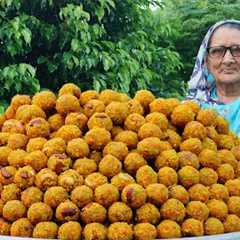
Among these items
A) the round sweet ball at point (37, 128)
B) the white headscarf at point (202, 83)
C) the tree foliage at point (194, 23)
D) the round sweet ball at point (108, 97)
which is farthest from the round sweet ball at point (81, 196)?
the tree foliage at point (194, 23)

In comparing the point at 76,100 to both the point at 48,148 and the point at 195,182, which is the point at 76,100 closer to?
the point at 48,148

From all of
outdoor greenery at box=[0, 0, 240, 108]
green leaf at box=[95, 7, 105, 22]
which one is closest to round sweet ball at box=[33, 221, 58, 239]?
outdoor greenery at box=[0, 0, 240, 108]

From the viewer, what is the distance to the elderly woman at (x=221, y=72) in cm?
293

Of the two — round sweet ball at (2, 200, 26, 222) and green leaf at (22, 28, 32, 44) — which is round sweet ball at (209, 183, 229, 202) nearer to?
round sweet ball at (2, 200, 26, 222)

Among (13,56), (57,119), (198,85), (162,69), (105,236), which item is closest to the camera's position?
(105,236)

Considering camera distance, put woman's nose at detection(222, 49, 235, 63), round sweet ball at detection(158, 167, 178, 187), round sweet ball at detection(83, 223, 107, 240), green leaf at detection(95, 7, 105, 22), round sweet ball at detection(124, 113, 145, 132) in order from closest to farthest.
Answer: round sweet ball at detection(83, 223, 107, 240)
round sweet ball at detection(158, 167, 178, 187)
round sweet ball at detection(124, 113, 145, 132)
woman's nose at detection(222, 49, 235, 63)
green leaf at detection(95, 7, 105, 22)

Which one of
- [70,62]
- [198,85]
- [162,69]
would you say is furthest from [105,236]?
[162,69]

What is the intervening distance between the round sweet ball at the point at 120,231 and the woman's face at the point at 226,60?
1484 mm

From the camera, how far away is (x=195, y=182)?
67.6 inches

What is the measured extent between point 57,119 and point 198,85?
57.8 inches

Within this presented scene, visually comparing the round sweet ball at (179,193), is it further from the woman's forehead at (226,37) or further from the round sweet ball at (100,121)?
the woman's forehead at (226,37)

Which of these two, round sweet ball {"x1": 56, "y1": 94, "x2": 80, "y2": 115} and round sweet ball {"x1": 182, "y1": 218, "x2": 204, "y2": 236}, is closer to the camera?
round sweet ball {"x1": 182, "y1": 218, "x2": 204, "y2": 236}

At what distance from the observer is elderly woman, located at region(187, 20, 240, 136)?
2926 millimetres

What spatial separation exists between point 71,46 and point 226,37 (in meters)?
1.95
